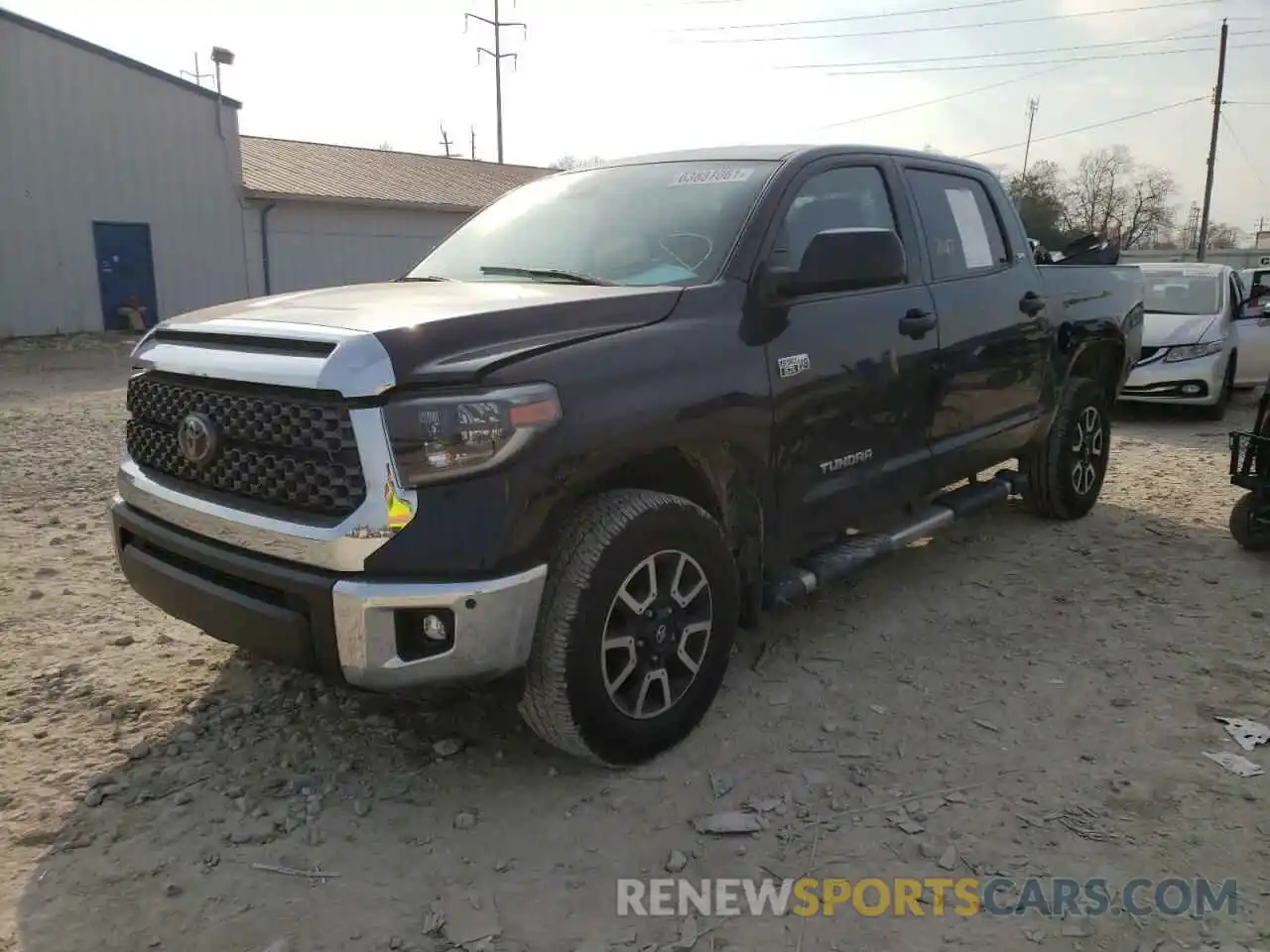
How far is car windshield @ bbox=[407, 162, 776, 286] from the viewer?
3430 millimetres

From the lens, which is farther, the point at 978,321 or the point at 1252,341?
the point at 1252,341

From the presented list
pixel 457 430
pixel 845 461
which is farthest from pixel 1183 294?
pixel 457 430

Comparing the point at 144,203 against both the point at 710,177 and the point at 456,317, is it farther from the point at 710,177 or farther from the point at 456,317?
the point at 456,317

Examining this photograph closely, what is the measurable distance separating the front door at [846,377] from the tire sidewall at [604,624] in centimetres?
43

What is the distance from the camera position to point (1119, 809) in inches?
115

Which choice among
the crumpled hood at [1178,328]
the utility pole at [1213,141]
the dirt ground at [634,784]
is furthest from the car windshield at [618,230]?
the utility pole at [1213,141]

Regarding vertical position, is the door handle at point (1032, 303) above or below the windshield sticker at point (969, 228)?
below

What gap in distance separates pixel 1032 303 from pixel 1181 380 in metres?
5.74

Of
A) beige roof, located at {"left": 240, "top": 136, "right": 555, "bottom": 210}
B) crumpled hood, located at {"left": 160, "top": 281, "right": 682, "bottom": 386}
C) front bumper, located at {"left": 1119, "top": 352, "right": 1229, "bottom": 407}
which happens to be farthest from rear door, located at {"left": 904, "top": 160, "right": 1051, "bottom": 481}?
beige roof, located at {"left": 240, "top": 136, "right": 555, "bottom": 210}

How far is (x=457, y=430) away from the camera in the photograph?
99.1 inches

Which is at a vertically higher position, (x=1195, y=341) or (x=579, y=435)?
(x=579, y=435)

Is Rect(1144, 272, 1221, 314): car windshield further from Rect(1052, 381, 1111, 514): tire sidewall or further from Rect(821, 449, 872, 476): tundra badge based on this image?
Rect(821, 449, 872, 476): tundra badge

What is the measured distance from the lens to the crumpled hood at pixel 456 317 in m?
2.56

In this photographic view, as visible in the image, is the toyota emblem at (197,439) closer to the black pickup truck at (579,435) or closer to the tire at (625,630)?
the black pickup truck at (579,435)
